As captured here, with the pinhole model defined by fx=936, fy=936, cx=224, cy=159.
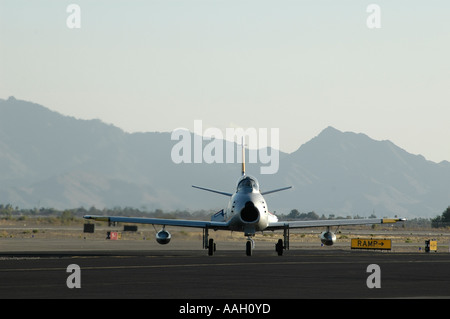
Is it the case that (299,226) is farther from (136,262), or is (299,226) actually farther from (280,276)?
(280,276)

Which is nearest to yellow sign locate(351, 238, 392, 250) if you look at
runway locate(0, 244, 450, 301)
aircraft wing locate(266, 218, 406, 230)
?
aircraft wing locate(266, 218, 406, 230)

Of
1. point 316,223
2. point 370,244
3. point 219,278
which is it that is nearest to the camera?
point 219,278

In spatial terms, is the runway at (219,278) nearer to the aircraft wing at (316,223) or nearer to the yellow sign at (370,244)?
the aircraft wing at (316,223)

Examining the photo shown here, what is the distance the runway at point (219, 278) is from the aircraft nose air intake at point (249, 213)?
382 cm

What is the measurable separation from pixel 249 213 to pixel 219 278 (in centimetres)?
1740

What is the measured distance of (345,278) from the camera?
111 feet

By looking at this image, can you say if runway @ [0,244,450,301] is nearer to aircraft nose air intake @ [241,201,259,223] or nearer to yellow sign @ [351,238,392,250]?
aircraft nose air intake @ [241,201,259,223]

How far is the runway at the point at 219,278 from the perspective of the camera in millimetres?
26812

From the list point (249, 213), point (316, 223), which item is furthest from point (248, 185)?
point (316, 223)

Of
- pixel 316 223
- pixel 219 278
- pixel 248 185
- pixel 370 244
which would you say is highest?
pixel 248 185

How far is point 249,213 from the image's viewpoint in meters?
50.8

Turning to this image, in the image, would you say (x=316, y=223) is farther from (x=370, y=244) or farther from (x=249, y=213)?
(x=370, y=244)

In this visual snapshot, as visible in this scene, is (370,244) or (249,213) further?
(370,244)

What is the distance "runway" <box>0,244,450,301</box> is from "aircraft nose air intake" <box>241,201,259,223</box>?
3819 mm
